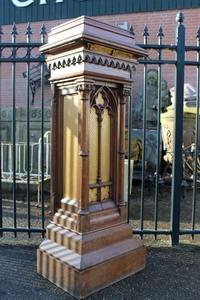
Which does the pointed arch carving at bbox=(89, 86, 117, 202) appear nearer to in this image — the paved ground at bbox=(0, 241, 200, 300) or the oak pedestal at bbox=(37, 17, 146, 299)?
the oak pedestal at bbox=(37, 17, 146, 299)

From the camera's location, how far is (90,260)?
2.62 m

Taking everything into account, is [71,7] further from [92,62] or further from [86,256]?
[86,256]

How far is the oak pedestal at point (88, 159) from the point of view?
8.54ft

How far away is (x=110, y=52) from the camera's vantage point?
8.93 ft

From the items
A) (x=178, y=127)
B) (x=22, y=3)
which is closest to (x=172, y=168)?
(x=178, y=127)

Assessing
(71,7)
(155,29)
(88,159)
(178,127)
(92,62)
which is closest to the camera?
(92,62)

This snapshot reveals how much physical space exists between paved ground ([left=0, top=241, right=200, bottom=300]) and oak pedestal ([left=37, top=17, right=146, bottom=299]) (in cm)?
9

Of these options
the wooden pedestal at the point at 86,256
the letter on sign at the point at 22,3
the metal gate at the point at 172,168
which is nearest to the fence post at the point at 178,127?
the metal gate at the point at 172,168

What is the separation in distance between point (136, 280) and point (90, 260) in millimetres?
489

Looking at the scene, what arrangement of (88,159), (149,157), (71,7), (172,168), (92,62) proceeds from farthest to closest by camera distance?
(71,7)
(149,157)
(172,168)
(88,159)
(92,62)

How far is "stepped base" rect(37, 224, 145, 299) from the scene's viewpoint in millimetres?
2590

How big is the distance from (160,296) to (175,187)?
1281mm

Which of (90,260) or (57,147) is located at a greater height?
(57,147)

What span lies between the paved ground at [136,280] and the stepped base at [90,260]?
0.20 feet
